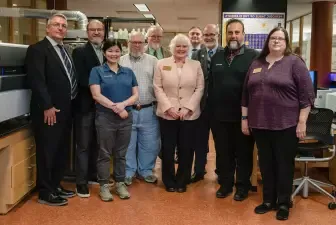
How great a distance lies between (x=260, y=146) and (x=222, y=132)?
425 millimetres

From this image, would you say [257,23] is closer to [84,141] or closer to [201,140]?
[201,140]

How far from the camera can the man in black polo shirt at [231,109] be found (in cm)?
353

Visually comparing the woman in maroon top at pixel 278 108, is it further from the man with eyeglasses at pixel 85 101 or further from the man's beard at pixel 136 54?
the man with eyeglasses at pixel 85 101

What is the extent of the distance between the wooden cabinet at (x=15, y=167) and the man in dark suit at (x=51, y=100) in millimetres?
117

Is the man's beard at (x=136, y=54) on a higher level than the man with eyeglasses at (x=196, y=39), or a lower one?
lower

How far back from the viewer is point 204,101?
3.93 m

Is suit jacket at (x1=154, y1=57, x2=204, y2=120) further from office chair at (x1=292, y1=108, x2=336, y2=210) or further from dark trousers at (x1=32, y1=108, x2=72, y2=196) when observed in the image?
office chair at (x1=292, y1=108, x2=336, y2=210)

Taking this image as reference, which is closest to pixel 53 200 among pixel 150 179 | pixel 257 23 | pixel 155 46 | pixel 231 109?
pixel 150 179

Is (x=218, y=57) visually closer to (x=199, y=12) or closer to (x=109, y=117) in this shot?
(x=109, y=117)

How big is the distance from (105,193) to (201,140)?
1130 millimetres

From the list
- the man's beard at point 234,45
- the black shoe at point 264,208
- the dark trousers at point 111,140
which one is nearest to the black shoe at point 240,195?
the black shoe at point 264,208

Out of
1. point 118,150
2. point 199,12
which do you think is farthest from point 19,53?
point 199,12

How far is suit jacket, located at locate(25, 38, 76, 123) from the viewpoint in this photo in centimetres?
327

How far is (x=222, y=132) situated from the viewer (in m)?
3.64
